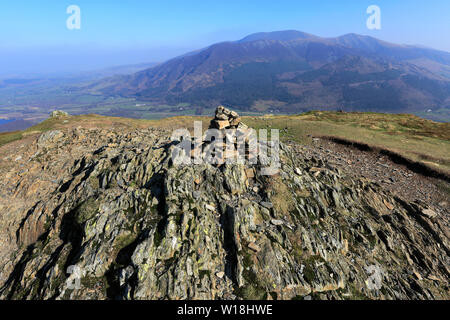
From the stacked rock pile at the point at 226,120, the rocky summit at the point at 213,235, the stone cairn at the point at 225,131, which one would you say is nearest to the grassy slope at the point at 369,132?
the rocky summit at the point at 213,235

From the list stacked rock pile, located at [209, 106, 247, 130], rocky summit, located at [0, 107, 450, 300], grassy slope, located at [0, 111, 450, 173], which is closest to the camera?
rocky summit, located at [0, 107, 450, 300]

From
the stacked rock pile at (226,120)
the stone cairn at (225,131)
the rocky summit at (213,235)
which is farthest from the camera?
the stacked rock pile at (226,120)

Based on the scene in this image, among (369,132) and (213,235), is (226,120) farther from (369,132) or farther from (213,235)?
(369,132)

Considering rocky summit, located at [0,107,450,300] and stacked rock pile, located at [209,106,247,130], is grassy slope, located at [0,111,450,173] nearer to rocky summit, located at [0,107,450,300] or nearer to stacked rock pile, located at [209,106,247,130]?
rocky summit, located at [0,107,450,300]

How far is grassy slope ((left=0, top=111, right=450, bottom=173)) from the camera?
35566 millimetres

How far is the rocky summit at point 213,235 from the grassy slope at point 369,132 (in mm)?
16217

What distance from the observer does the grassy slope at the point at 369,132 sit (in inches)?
1400

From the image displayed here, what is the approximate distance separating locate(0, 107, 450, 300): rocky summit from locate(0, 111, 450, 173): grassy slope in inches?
638

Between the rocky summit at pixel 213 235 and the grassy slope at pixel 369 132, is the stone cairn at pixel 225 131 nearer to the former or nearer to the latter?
the rocky summit at pixel 213 235

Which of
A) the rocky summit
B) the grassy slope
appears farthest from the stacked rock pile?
the grassy slope

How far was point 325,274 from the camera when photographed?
15172mm

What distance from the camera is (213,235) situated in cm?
1645

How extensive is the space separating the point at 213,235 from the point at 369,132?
151 feet
